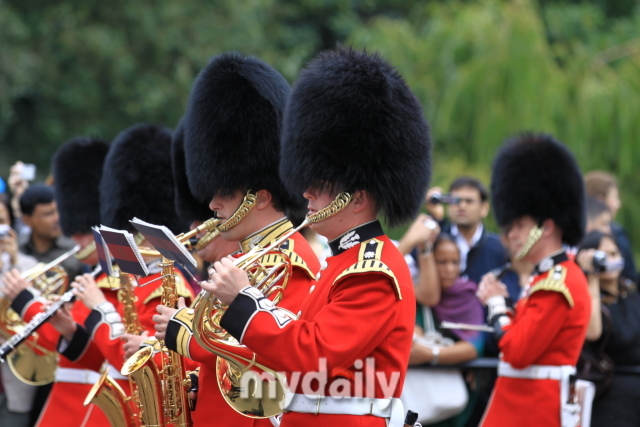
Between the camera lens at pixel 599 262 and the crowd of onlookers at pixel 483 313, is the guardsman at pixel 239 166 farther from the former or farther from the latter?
the camera lens at pixel 599 262

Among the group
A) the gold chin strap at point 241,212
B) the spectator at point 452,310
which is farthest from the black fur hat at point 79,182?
the spectator at point 452,310

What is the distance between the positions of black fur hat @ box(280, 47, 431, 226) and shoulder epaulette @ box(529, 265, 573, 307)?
1.55 m

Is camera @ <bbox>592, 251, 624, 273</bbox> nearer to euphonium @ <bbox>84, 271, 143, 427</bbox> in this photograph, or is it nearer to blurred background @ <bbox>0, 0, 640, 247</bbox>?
euphonium @ <bbox>84, 271, 143, 427</bbox>

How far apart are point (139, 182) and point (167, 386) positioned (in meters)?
1.46

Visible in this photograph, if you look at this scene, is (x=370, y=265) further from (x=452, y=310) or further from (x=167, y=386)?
(x=452, y=310)

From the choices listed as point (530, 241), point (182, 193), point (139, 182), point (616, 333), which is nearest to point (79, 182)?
point (139, 182)

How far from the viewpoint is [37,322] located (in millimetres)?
4527

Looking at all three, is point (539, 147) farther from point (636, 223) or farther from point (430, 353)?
point (636, 223)

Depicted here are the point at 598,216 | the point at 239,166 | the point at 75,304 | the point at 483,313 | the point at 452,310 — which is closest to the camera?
the point at 239,166

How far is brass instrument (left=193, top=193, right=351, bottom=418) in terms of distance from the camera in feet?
9.87

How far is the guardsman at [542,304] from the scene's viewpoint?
180 inches

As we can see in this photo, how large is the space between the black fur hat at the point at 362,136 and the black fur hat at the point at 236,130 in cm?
51

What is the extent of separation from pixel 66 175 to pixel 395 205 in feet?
9.79

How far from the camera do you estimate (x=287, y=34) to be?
53.1ft
